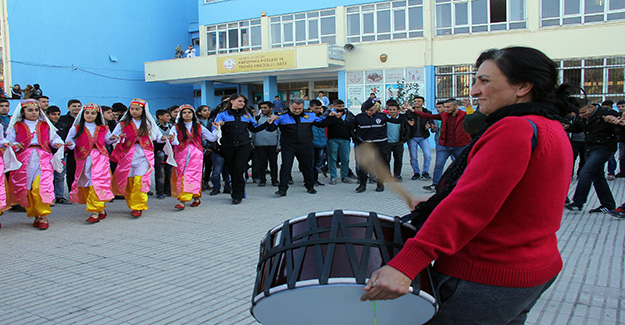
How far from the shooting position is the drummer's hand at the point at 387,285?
1736mm

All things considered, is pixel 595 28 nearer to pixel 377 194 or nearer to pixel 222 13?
pixel 377 194

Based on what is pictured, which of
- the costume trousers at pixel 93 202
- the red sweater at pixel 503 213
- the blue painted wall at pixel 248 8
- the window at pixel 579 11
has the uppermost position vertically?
the blue painted wall at pixel 248 8

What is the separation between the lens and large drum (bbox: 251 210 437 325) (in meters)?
1.85

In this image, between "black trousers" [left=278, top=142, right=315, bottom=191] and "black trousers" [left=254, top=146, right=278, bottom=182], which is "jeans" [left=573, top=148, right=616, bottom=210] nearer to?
"black trousers" [left=278, top=142, right=315, bottom=191]

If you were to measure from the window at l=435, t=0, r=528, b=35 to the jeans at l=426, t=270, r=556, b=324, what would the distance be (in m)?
22.9

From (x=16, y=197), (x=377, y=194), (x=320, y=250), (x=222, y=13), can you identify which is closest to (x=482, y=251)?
(x=320, y=250)

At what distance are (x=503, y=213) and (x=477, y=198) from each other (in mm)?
147

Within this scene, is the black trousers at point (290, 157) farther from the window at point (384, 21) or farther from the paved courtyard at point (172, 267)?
the window at point (384, 21)

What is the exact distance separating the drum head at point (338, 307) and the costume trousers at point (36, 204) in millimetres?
6618

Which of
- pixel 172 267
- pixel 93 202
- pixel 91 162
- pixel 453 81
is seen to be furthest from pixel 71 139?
pixel 453 81

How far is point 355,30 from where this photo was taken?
25750 millimetres

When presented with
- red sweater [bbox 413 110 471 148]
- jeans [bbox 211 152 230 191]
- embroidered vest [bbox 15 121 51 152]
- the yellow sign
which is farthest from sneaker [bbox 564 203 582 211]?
the yellow sign

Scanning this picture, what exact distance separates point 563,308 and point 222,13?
27995 millimetres

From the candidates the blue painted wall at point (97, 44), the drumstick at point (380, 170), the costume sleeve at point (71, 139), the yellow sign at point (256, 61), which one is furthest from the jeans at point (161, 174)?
the blue painted wall at point (97, 44)
